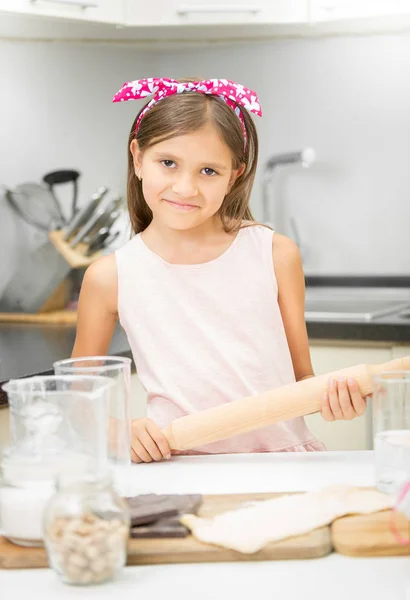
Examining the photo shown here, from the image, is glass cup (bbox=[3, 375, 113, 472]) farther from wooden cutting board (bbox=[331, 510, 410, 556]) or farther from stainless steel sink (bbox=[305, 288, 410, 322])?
stainless steel sink (bbox=[305, 288, 410, 322])

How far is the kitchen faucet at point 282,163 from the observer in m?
2.93

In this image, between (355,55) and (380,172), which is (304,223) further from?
(355,55)

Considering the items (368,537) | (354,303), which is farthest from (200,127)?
(354,303)

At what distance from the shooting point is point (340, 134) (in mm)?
2928

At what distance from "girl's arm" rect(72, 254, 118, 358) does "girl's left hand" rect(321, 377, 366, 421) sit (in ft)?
1.53

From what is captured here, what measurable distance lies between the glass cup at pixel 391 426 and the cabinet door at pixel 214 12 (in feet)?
5.57

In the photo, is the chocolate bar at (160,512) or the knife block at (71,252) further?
the knife block at (71,252)

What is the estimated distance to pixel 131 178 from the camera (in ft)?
5.23

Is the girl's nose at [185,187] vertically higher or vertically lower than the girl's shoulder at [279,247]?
higher

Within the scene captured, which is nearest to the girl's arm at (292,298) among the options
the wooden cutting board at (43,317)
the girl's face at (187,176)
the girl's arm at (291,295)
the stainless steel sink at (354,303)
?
the girl's arm at (291,295)

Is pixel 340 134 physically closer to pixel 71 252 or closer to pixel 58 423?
pixel 71 252

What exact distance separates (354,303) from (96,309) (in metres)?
1.40

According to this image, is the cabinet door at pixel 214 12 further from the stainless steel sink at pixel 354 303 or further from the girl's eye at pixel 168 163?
the girl's eye at pixel 168 163

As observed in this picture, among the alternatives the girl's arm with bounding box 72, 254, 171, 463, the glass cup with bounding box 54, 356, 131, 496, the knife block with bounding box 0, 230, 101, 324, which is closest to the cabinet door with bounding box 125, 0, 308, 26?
the knife block with bounding box 0, 230, 101, 324
